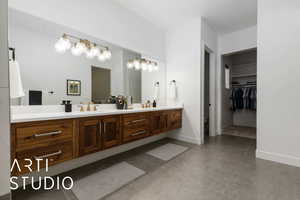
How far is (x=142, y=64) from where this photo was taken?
3.26 meters

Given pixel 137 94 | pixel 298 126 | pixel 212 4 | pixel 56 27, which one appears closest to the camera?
pixel 56 27

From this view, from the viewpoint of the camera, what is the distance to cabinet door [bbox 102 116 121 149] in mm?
1842

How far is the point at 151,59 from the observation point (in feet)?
11.4

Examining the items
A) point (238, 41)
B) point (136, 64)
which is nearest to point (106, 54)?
point (136, 64)

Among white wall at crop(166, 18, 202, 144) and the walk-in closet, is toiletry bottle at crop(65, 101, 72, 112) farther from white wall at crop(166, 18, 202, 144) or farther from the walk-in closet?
the walk-in closet

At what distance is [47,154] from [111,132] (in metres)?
0.75

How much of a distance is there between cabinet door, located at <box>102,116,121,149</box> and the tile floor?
421 mm

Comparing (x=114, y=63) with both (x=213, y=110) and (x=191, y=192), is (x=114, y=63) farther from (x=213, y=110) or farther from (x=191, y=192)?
(x=213, y=110)

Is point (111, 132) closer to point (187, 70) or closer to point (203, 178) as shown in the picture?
point (203, 178)

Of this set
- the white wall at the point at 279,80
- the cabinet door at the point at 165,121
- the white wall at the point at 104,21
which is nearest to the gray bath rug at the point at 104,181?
the cabinet door at the point at 165,121

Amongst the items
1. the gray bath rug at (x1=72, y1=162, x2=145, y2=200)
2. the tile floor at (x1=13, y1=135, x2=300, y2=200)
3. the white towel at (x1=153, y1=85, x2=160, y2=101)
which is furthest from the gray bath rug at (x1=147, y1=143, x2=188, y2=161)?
the white towel at (x1=153, y1=85, x2=160, y2=101)

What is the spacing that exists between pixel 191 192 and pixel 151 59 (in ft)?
9.49

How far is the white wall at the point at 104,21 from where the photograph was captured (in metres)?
1.72

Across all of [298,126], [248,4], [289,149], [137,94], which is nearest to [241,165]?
[289,149]
